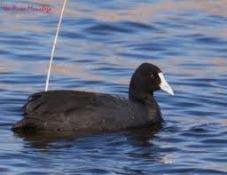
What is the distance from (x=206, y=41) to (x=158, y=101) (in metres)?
3.67

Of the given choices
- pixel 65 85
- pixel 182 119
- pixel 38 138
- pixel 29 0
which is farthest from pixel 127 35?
pixel 38 138

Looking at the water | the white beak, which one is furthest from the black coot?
the water

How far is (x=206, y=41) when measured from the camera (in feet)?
58.0

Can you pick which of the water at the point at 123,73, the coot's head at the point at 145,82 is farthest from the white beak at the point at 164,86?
the water at the point at 123,73

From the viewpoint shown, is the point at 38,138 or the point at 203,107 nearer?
the point at 38,138

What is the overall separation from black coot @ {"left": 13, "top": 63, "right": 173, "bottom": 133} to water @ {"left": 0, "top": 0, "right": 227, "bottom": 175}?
0.18 meters

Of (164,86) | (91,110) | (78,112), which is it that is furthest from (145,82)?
(78,112)

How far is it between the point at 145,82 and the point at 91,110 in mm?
1040

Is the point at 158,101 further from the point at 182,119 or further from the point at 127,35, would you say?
the point at 127,35

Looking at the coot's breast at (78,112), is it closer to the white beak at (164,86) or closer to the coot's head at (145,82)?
the coot's head at (145,82)

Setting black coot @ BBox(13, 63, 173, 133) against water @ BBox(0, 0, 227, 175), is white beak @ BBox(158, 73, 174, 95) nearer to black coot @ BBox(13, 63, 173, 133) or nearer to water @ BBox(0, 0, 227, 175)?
black coot @ BBox(13, 63, 173, 133)

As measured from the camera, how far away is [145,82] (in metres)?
13.2

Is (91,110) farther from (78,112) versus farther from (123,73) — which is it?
(123,73)

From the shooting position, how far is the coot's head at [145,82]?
13188 mm
